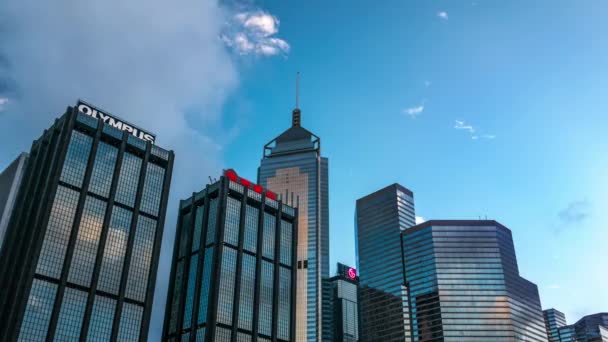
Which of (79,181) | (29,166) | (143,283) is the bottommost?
(143,283)

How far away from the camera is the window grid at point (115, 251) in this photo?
16450 centimetres

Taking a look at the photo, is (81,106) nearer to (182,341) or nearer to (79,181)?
(79,181)

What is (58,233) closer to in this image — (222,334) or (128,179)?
(128,179)

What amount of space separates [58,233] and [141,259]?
27621mm

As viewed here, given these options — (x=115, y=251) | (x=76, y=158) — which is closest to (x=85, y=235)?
(x=115, y=251)

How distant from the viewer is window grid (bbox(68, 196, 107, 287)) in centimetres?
15900

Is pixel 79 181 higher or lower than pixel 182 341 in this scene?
higher

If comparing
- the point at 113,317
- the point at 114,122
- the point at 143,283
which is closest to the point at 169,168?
the point at 114,122

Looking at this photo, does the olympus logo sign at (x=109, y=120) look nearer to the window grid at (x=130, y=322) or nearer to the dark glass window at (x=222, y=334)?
the window grid at (x=130, y=322)

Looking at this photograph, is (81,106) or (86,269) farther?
(81,106)

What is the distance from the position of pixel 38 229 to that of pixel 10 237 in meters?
22.9

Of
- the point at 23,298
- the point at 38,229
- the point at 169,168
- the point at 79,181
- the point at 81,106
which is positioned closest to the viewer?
the point at 23,298

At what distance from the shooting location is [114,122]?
630 ft

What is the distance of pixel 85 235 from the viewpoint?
165 m
